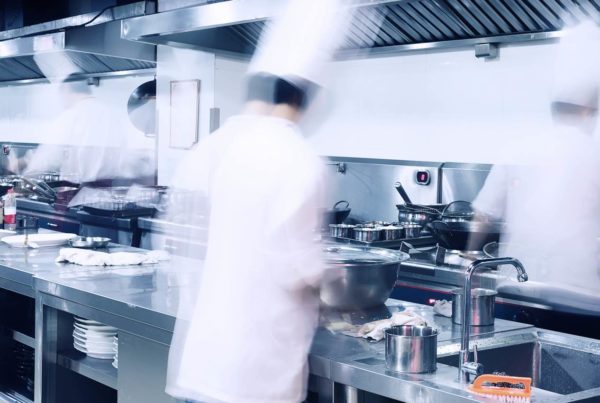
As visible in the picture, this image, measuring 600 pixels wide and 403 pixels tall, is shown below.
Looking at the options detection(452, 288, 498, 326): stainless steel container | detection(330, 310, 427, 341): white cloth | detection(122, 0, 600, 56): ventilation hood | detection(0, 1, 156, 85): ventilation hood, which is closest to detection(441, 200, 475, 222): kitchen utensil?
detection(122, 0, 600, 56): ventilation hood

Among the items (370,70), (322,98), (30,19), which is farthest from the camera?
(30,19)

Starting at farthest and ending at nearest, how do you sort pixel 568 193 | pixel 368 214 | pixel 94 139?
pixel 94 139 < pixel 368 214 < pixel 568 193

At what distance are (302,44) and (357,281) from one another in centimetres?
79

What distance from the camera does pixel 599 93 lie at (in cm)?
363

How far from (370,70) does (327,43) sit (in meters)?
3.24

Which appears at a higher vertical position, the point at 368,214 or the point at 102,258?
the point at 368,214

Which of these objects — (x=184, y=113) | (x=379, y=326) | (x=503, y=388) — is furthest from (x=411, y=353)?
(x=184, y=113)

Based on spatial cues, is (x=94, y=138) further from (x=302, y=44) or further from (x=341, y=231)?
(x=302, y=44)

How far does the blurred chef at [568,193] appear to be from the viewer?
3.41 meters

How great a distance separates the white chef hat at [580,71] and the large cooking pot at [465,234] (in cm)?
72

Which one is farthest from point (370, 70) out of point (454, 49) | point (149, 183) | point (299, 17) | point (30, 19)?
point (30, 19)

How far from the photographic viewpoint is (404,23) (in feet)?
14.8

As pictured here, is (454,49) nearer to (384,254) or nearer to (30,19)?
(384,254)

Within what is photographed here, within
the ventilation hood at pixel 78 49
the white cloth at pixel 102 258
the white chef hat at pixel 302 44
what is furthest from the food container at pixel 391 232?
the ventilation hood at pixel 78 49
